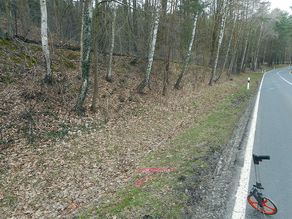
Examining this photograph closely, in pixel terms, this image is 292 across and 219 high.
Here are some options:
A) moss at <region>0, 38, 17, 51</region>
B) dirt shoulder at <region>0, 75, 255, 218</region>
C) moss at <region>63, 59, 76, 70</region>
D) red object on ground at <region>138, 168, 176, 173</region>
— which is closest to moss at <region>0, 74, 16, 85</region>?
moss at <region>0, 38, 17, 51</region>

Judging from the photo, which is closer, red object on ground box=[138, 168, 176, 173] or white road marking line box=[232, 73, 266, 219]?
white road marking line box=[232, 73, 266, 219]

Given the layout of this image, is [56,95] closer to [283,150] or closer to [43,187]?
[43,187]

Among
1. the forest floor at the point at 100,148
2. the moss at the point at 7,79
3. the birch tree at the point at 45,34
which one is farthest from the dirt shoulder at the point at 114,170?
the moss at the point at 7,79

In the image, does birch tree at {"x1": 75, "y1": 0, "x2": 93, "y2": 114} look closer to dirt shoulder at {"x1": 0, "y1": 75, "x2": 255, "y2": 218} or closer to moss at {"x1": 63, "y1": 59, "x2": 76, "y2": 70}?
dirt shoulder at {"x1": 0, "y1": 75, "x2": 255, "y2": 218}

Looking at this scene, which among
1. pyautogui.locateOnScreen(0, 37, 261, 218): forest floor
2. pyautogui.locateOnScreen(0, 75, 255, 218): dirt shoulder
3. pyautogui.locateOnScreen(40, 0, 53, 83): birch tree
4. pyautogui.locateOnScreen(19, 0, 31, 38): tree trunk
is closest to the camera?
pyautogui.locateOnScreen(0, 75, 255, 218): dirt shoulder

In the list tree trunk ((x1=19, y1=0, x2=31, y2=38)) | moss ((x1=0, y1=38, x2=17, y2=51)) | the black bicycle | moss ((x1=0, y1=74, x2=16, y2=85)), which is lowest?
the black bicycle

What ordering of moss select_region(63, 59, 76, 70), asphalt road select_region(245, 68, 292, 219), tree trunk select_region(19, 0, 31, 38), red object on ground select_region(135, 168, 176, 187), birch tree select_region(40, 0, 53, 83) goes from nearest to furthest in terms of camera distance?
asphalt road select_region(245, 68, 292, 219), red object on ground select_region(135, 168, 176, 187), birch tree select_region(40, 0, 53, 83), moss select_region(63, 59, 76, 70), tree trunk select_region(19, 0, 31, 38)

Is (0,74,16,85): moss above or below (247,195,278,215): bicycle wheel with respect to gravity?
above

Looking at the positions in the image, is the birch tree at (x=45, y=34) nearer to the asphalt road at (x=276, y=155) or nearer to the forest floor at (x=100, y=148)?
→ the forest floor at (x=100, y=148)

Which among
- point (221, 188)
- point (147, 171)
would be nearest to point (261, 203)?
point (221, 188)

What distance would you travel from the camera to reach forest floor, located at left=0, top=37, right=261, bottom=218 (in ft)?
17.5

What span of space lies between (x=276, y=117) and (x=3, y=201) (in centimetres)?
1084

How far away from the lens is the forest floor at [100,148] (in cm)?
534

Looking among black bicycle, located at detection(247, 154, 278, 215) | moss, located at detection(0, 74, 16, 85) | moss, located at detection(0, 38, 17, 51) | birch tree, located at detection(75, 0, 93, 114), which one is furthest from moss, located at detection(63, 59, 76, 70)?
black bicycle, located at detection(247, 154, 278, 215)
